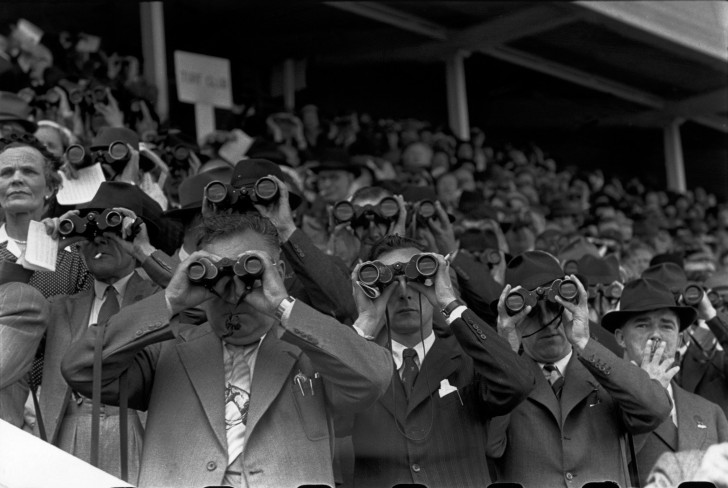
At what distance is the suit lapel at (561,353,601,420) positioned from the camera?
4340 millimetres

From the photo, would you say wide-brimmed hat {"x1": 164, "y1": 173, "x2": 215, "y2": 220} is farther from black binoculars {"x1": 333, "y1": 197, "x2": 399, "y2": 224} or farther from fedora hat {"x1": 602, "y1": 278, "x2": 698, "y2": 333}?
fedora hat {"x1": 602, "y1": 278, "x2": 698, "y2": 333}

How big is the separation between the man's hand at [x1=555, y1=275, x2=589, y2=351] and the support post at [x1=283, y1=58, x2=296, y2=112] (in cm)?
727

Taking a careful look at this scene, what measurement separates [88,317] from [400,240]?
44.2 inches

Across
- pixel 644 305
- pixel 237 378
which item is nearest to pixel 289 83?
pixel 644 305

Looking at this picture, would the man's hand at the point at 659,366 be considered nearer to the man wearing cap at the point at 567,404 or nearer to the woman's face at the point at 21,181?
the man wearing cap at the point at 567,404

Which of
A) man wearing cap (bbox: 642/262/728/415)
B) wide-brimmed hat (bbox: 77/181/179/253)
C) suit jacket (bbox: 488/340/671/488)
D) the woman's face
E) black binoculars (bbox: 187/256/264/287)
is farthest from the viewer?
man wearing cap (bbox: 642/262/728/415)

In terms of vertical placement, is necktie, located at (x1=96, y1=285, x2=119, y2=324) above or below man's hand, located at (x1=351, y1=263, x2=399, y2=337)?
above

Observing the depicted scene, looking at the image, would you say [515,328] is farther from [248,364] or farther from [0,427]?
[0,427]

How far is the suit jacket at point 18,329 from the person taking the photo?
3.89 metres

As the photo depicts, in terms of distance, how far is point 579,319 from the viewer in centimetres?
421

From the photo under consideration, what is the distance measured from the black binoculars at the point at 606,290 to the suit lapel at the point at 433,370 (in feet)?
5.17

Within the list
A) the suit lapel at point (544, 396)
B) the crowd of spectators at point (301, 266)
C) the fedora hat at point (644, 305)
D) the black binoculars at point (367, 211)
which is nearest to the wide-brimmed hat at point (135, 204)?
the crowd of spectators at point (301, 266)

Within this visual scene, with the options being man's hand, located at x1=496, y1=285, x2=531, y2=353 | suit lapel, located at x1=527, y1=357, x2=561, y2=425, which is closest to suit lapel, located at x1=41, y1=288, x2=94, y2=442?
man's hand, located at x1=496, y1=285, x2=531, y2=353

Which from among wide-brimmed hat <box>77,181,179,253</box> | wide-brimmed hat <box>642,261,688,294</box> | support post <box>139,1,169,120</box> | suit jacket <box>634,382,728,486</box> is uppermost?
support post <box>139,1,169,120</box>
